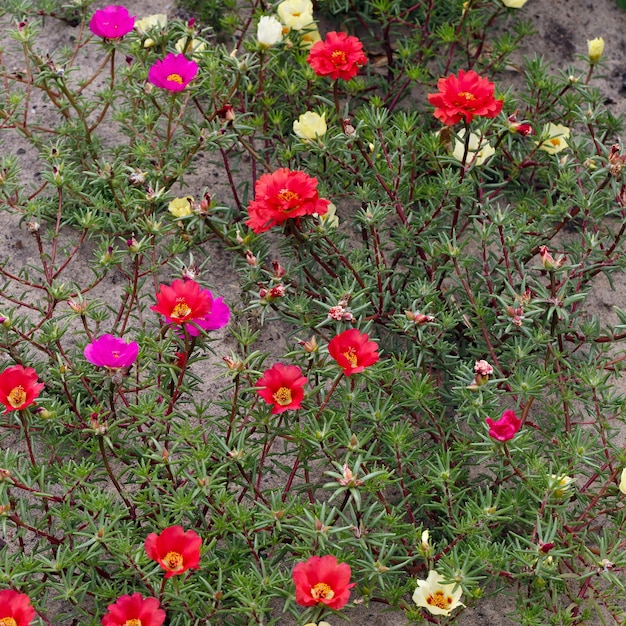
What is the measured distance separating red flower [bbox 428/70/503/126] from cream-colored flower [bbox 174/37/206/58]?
101 cm

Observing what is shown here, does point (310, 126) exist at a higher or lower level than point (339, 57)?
lower

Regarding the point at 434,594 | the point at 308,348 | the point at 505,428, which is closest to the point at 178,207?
the point at 308,348

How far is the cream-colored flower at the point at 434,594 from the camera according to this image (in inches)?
90.6

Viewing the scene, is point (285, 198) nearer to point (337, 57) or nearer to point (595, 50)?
point (337, 57)

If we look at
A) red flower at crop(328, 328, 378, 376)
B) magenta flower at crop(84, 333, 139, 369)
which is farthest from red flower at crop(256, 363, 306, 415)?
magenta flower at crop(84, 333, 139, 369)

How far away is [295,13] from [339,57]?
51cm

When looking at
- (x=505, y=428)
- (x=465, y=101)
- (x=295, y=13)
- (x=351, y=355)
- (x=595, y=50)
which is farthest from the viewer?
(x=295, y=13)

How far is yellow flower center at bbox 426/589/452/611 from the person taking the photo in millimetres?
2307

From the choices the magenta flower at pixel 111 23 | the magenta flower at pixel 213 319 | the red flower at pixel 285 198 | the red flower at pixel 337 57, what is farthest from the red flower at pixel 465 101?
the magenta flower at pixel 111 23

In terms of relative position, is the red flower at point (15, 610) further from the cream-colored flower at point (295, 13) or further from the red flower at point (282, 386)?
the cream-colored flower at point (295, 13)

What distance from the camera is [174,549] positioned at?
7.13 ft

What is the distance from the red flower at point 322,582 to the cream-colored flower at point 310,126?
1.53 metres

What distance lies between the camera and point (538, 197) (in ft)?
11.3

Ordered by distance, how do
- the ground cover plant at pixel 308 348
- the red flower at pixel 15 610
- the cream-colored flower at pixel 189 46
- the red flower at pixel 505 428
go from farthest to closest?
the cream-colored flower at pixel 189 46 → the ground cover plant at pixel 308 348 → the red flower at pixel 505 428 → the red flower at pixel 15 610
